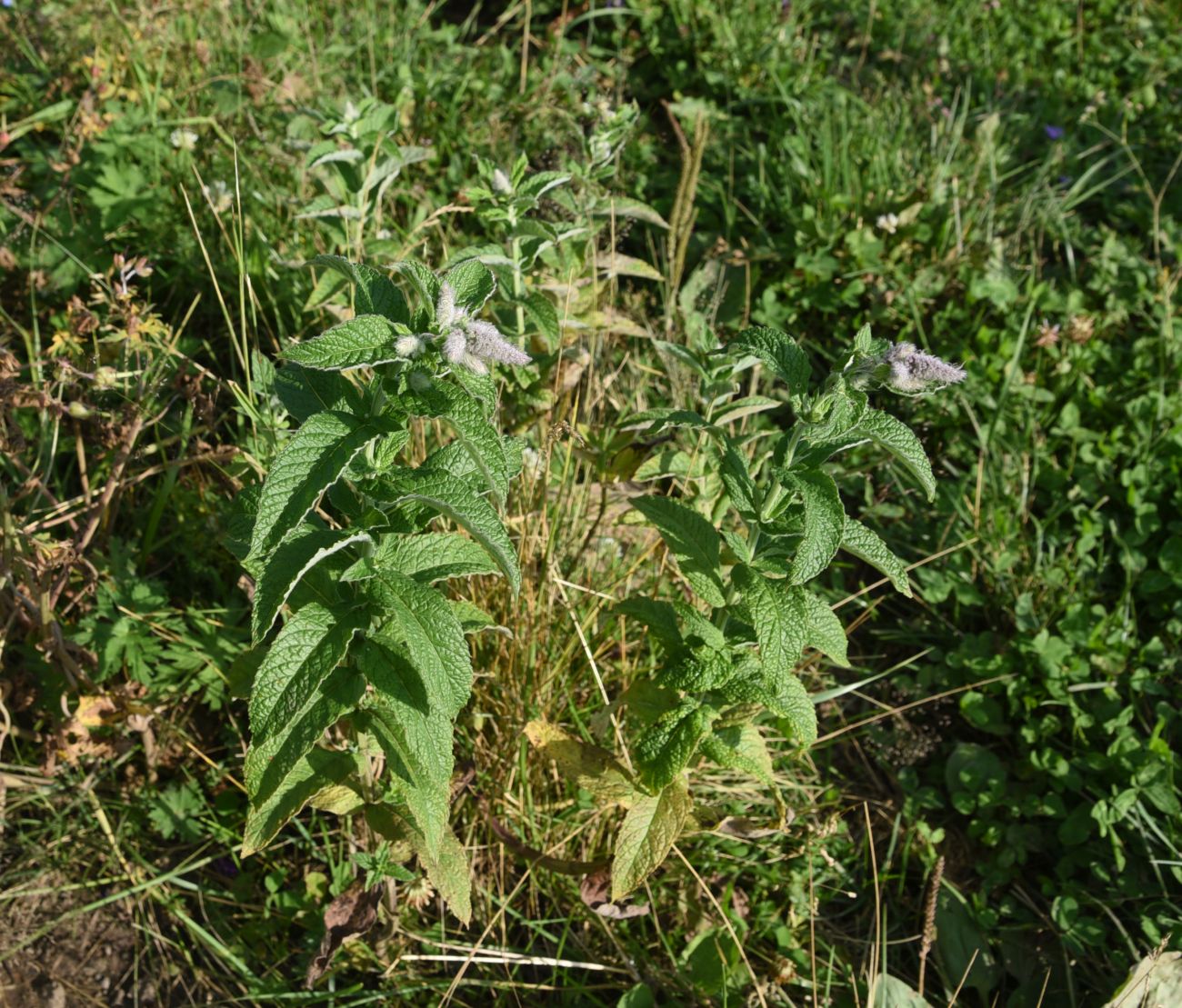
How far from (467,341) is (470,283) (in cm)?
17

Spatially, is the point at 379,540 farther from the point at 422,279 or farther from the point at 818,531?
the point at 818,531

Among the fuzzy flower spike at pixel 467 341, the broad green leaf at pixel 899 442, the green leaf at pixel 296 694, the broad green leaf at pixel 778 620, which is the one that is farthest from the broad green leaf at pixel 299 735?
the broad green leaf at pixel 899 442

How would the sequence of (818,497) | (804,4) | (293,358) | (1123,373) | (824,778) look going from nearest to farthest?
(293,358)
(818,497)
(824,778)
(1123,373)
(804,4)

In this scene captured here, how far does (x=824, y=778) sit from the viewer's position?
2.57 meters

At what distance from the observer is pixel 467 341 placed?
140cm

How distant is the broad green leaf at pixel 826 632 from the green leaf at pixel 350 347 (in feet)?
2.72

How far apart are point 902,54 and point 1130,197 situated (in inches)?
43.0

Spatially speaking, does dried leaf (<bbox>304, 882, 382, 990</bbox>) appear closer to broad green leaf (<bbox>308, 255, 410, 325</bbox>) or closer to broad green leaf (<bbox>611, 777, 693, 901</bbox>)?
broad green leaf (<bbox>611, 777, 693, 901</bbox>)

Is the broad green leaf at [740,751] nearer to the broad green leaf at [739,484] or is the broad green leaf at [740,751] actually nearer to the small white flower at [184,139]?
the broad green leaf at [739,484]

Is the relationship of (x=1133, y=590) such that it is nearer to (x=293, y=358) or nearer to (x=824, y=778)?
(x=824, y=778)

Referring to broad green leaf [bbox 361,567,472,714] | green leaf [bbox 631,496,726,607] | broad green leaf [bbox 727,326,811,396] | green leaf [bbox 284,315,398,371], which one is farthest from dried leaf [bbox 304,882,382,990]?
broad green leaf [bbox 727,326,811,396]

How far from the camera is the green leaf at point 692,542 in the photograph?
181 cm

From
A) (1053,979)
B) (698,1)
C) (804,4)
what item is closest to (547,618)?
(1053,979)

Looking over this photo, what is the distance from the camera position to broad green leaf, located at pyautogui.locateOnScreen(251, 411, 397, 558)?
135 centimetres
